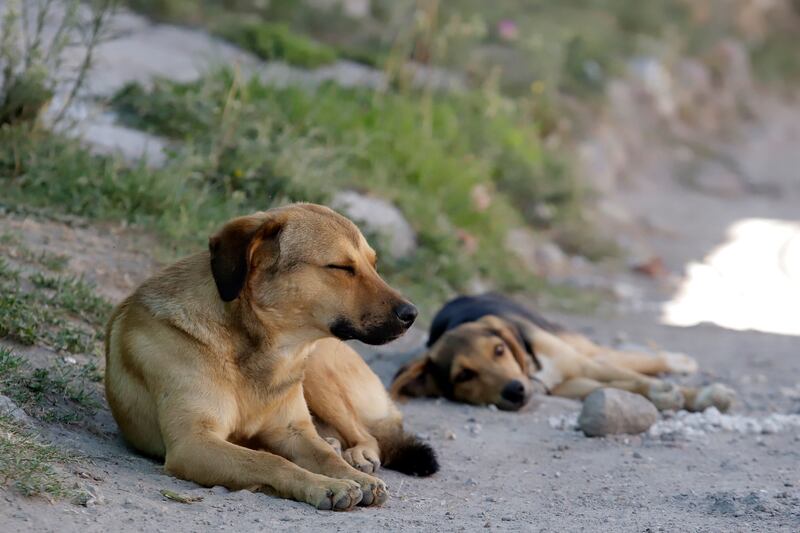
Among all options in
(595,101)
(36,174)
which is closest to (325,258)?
(36,174)

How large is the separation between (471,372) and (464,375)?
5cm

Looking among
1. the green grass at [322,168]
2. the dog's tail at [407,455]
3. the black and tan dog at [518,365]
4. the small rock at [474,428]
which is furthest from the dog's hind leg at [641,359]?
the dog's tail at [407,455]

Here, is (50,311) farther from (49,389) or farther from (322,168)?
(322,168)

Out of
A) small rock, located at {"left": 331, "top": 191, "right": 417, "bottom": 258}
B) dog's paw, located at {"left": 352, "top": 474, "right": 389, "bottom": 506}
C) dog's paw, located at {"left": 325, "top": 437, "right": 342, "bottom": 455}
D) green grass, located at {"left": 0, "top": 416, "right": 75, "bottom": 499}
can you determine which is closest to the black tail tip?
dog's paw, located at {"left": 325, "top": 437, "right": 342, "bottom": 455}

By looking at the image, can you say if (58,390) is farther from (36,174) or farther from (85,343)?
(36,174)

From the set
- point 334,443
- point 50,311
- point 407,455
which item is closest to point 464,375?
point 407,455

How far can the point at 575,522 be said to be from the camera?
4.61 metres

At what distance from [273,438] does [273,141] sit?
5491 millimetres

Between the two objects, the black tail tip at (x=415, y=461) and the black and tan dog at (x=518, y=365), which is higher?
the black and tan dog at (x=518, y=365)

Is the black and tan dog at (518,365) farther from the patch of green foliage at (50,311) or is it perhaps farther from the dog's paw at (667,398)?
the patch of green foliage at (50,311)

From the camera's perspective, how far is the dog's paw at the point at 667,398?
284 inches

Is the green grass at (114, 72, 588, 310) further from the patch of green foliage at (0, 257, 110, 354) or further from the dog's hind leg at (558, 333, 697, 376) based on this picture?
the patch of green foliage at (0, 257, 110, 354)

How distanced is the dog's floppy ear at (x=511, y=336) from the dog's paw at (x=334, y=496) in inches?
131

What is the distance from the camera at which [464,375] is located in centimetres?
741
